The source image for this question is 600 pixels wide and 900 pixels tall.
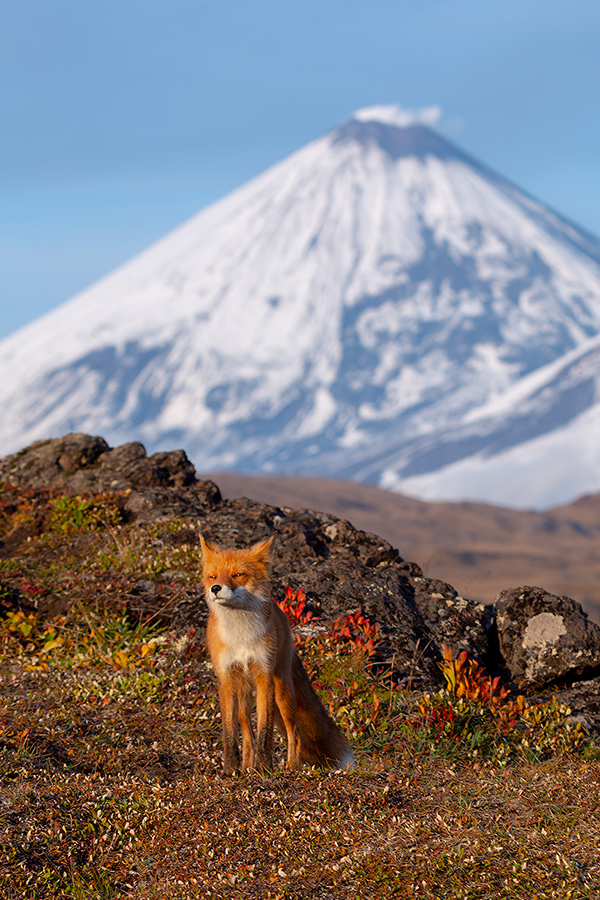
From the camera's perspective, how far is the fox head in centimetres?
691

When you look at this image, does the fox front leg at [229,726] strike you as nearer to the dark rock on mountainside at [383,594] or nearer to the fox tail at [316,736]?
the fox tail at [316,736]

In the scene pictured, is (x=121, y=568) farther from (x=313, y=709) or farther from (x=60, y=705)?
(x=313, y=709)

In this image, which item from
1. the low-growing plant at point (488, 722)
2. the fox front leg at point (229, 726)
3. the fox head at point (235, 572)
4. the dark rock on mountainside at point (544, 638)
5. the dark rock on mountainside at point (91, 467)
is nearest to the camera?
the fox head at point (235, 572)

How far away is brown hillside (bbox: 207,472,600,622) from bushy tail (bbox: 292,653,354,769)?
121 metres

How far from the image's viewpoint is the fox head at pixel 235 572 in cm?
691

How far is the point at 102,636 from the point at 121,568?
1.63m

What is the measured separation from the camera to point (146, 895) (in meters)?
5.89

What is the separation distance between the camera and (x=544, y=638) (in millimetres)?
10438

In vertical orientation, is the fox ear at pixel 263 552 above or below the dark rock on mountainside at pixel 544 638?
above

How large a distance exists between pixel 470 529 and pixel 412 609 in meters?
171

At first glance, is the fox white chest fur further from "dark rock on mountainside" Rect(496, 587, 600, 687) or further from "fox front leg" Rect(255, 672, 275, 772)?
"dark rock on mountainside" Rect(496, 587, 600, 687)

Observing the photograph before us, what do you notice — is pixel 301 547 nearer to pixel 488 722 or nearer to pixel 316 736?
pixel 488 722

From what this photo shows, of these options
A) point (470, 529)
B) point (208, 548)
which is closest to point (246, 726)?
point (208, 548)

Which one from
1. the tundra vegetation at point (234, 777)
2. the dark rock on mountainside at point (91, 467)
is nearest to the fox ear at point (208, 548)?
the tundra vegetation at point (234, 777)
